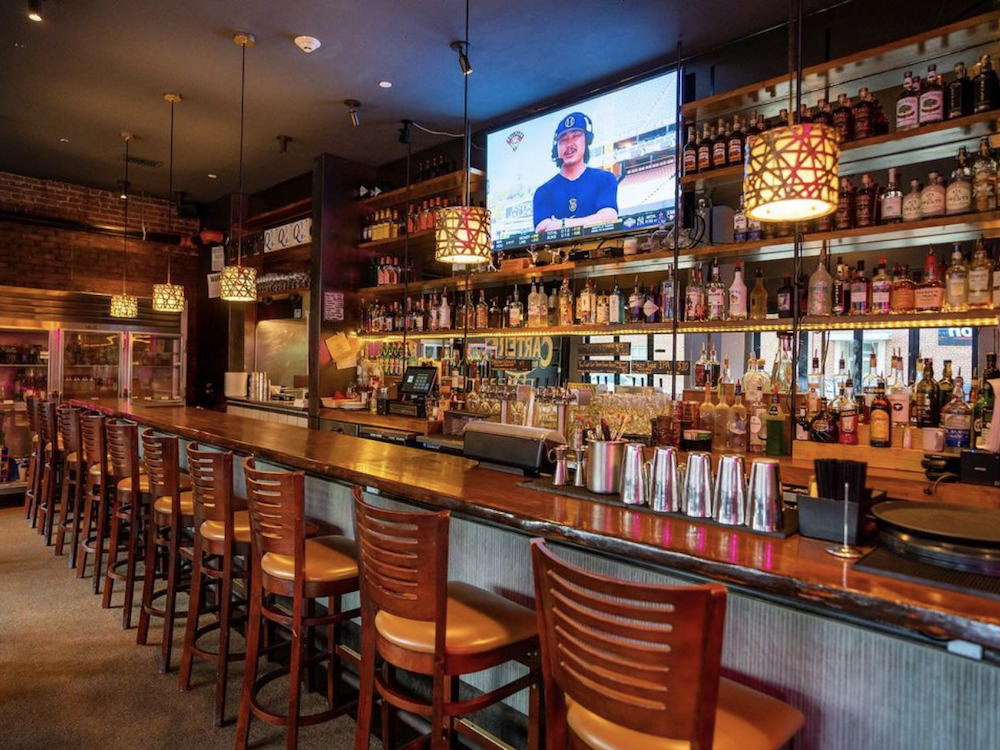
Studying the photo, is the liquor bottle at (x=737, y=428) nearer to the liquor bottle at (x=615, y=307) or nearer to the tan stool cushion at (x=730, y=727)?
the liquor bottle at (x=615, y=307)

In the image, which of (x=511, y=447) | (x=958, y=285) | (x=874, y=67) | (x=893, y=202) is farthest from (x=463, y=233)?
(x=958, y=285)

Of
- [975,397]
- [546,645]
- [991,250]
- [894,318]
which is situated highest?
[991,250]

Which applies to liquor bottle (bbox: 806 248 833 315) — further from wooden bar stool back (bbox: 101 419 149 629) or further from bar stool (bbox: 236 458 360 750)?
wooden bar stool back (bbox: 101 419 149 629)

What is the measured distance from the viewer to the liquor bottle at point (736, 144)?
134 inches

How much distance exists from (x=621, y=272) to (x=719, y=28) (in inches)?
58.8

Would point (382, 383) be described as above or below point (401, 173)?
below

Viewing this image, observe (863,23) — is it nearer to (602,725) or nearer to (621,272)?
(621,272)

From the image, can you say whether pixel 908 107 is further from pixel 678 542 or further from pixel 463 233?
pixel 678 542

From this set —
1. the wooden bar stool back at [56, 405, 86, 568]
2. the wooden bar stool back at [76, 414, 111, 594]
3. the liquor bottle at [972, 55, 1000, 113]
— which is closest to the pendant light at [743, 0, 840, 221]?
the liquor bottle at [972, 55, 1000, 113]

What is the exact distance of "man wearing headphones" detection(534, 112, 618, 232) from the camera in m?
4.08

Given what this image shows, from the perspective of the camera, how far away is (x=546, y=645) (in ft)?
4.35

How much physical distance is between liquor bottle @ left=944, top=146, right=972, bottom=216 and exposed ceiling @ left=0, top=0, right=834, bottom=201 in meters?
1.17

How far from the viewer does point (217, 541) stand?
258cm

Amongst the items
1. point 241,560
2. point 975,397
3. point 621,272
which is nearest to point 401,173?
point 621,272
